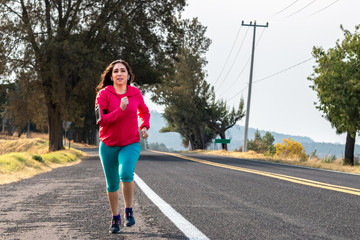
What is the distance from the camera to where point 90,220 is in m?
5.19

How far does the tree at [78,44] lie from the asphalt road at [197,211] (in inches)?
568

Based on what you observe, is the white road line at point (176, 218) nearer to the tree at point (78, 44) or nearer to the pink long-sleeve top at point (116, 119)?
the pink long-sleeve top at point (116, 119)

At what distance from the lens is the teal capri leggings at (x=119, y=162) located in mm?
4520

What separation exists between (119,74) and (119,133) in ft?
2.18

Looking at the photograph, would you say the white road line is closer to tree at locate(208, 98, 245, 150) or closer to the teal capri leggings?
the teal capri leggings

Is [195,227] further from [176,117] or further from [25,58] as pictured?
[176,117]

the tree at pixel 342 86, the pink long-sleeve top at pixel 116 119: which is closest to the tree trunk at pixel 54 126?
the tree at pixel 342 86

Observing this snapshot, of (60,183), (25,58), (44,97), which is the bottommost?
(60,183)

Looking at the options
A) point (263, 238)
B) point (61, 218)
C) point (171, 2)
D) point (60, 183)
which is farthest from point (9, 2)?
point (263, 238)

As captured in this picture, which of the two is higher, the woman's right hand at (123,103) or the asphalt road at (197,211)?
the woman's right hand at (123,103)

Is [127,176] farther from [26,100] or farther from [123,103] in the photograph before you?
[26,100]

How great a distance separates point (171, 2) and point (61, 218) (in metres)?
24.2

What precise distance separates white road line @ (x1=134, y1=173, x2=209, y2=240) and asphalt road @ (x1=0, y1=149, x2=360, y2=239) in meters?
0.07

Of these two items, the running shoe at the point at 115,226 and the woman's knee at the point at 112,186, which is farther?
the woman's knee at the point at 112,186
